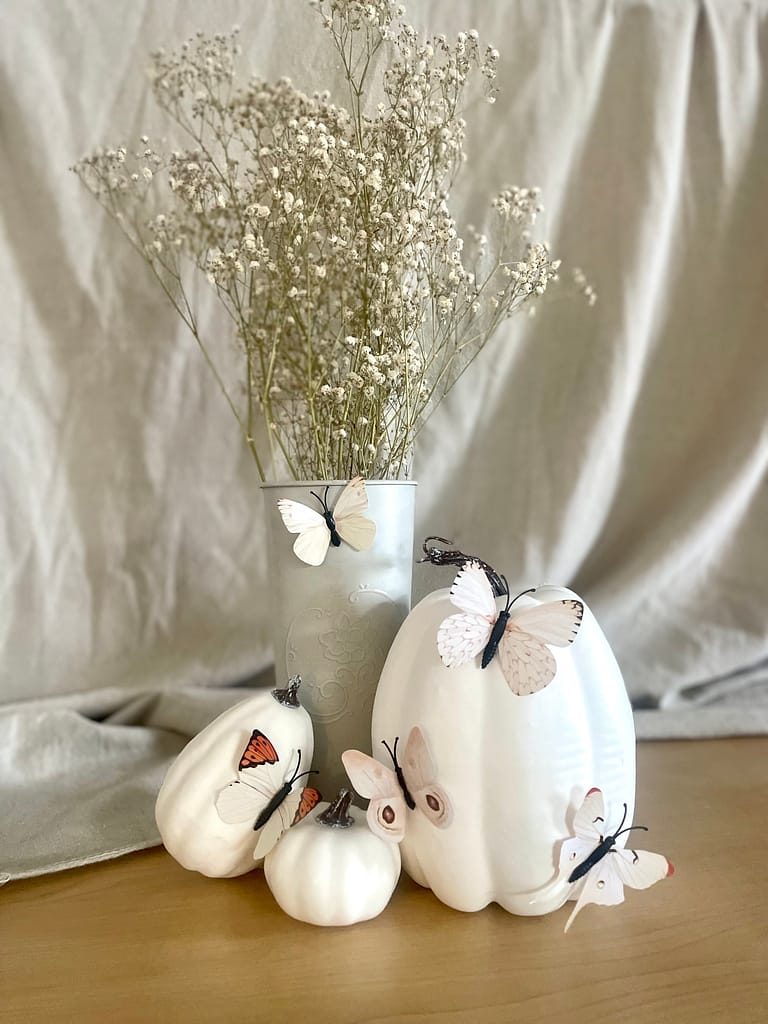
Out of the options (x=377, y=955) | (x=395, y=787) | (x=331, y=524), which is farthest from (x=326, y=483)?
(x=377, y=955)

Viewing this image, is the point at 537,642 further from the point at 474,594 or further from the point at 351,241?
the point at 351,241

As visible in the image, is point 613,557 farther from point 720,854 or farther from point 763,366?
point 720,854

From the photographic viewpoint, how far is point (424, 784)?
0.55 m

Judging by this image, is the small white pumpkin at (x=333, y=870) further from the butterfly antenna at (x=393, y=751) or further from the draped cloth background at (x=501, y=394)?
the draped cloth background at (x=501, y=394)

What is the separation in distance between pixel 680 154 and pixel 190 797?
95cm

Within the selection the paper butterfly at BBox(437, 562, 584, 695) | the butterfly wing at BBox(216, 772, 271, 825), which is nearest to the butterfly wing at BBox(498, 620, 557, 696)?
the paper butterfly at BBox(437, 562, 584, 695)

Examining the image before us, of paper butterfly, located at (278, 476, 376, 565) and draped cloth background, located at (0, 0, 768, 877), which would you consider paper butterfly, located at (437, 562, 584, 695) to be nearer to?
paper butterfly, located at (278, 476, 376, 565)

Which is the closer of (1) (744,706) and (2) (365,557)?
(2) (365,557)

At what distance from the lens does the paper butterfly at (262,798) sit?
0.57 metres

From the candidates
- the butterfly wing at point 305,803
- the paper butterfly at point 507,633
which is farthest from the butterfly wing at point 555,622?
the butterfly wing at point 305,803

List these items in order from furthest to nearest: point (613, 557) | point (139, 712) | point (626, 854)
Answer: point (613, 557)
point (139, 712)
point (626, 854)

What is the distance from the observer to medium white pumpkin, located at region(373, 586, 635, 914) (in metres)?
0.53

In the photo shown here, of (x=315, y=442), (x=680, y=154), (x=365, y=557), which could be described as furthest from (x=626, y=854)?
(x=680, y=154)

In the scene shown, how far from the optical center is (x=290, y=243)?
0.69 metres
